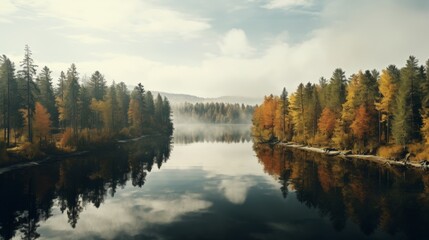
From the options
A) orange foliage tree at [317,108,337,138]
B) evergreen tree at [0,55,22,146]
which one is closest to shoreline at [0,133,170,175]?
evergreen tree at [0,55,22,146]

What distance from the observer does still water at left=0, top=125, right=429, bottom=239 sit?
25.1 meters

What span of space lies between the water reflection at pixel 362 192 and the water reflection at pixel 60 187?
20.7 meters

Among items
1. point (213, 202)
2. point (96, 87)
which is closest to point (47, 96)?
point (96, 87)

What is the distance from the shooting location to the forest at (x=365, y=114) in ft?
189

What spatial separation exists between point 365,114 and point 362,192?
34.0m

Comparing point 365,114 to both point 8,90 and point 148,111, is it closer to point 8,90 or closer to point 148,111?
point 8,90

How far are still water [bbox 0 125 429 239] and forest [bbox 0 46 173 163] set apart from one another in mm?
12552

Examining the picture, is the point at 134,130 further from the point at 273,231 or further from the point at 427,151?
the point at 273,231

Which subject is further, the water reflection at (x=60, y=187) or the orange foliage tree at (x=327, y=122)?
the orange foliage tree at (x=327, y=122)

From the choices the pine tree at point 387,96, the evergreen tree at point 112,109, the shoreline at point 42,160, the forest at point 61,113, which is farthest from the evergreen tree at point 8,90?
the pine tree at point 387,96

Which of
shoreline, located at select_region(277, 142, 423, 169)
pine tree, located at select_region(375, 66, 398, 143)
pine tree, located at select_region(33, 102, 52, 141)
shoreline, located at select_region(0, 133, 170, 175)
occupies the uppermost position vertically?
pine tree, located at select_region(375, 66, 398, 143)

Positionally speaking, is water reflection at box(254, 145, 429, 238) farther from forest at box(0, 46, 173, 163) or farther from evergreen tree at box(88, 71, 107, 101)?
evergreen tree at box(88, 71, 107, 101)

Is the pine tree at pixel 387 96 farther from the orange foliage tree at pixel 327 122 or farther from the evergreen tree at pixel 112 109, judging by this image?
the evergreen tree at pixel 112 109

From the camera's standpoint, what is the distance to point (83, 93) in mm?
85750
